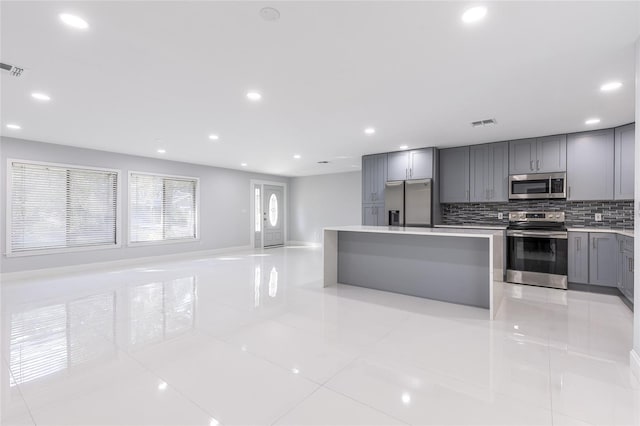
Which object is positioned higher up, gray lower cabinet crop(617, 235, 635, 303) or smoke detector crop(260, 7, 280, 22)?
smoke detector crop(260, 7, 280, 22)

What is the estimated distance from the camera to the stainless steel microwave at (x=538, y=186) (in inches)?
185

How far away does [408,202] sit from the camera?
575 centimetres

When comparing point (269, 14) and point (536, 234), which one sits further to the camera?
point (536, 234)

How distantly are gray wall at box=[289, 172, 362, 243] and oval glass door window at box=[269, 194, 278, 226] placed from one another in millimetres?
623

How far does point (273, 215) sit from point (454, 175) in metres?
6.02

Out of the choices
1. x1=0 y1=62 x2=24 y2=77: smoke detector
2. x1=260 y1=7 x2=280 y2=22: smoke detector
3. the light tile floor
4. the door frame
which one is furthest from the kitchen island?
the door frame

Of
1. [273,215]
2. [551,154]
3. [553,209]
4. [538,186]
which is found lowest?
[273,215]

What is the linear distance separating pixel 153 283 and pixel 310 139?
346 centimetres

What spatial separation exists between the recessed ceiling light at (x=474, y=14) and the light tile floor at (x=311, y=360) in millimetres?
2398

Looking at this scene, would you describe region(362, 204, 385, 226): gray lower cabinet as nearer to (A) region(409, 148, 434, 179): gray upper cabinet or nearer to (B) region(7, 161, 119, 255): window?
(A) region(409, 148, 434, 179): gray upper cabinet

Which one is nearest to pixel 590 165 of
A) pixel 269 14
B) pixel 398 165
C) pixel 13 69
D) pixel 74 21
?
pixel 398 165

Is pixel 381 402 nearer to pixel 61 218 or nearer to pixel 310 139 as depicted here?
pixel 310 139

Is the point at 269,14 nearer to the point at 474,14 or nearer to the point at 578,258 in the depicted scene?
the point at 474,14

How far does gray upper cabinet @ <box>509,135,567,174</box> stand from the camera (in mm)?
4719
